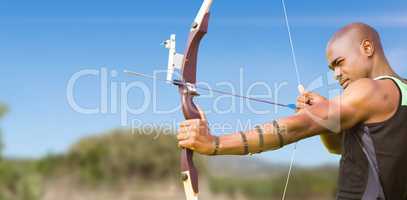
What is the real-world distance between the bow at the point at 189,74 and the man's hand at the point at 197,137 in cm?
13

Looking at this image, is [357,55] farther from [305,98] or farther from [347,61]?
[305,98]

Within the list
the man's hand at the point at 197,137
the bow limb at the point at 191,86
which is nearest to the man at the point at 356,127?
the man's hand at the point at 197,137

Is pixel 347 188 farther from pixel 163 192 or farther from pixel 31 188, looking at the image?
pixel 31 188

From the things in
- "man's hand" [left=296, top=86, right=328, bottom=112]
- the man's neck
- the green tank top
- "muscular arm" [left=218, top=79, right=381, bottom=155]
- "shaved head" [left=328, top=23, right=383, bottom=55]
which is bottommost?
the green tank top

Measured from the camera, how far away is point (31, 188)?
873 cm

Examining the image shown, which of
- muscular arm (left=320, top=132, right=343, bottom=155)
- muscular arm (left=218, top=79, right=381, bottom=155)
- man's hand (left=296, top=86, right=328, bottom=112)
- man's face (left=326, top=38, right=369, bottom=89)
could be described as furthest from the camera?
muscular arm (left=320, top=132, right=343, bottom=155)

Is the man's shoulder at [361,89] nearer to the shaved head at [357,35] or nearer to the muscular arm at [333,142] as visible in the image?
the shaved head at [357,35]

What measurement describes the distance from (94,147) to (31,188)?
1095 mm

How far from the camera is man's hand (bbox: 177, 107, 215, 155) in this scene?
A: 1923mm

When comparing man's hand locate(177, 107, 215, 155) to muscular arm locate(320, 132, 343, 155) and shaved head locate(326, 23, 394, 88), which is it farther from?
muscular arm locate(320, 132, 343, 155)

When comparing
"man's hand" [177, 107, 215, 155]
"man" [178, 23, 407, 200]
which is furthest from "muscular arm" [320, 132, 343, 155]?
"man's hand" [177, 107, 215, 155]

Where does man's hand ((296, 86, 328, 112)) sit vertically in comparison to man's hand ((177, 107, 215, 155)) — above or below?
above

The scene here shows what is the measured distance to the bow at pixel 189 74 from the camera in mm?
2163

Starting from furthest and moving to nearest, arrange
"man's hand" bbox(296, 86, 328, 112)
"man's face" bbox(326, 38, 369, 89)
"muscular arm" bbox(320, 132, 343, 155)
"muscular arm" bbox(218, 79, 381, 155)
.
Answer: "muscular arm" bbox(320, 132, 343, 155) → "man's hand" bbox(296, 86, 328, 112) → "man's face" bbox(326, 38, 369, 89) → "muscular arm" bbox(218, 79, 381, 155)
